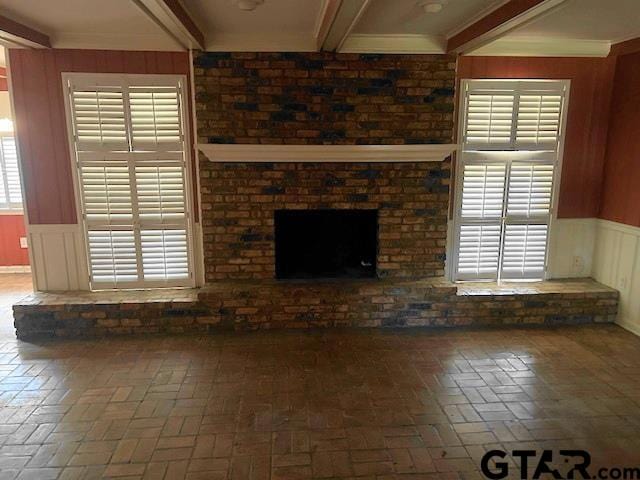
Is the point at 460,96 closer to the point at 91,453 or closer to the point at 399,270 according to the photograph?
the point at 399,270

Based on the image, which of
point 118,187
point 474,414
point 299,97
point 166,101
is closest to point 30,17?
point 166,101

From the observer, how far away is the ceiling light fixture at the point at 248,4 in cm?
297

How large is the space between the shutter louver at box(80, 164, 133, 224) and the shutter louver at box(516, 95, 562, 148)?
153 inches

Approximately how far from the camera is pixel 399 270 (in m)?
4.38

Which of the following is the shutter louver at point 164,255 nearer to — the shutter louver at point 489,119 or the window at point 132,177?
the window at point 132,177

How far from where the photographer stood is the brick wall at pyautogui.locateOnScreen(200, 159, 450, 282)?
13.5ft

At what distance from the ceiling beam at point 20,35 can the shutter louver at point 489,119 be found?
390 centimetres

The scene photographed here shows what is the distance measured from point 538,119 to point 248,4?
3.03 metres

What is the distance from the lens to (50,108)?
13.1 ft

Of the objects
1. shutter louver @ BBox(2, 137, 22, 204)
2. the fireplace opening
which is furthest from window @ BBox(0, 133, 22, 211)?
the fireplace opening

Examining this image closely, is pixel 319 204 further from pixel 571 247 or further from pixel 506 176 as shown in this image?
pixel 571 247

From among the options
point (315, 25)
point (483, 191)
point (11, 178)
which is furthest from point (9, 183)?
point (483, 191)

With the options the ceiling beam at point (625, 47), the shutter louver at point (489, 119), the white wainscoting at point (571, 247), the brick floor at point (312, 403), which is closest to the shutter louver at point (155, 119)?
the brick floor at point (312, 403)

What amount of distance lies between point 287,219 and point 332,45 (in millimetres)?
1656
